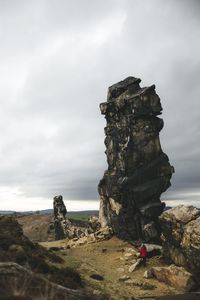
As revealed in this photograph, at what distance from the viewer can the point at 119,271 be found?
44.2 m

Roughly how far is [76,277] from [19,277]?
23.7m

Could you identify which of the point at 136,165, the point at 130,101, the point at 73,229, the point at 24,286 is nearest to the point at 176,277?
the point at 136,165

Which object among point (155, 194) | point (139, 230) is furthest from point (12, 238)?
point (155, 194)

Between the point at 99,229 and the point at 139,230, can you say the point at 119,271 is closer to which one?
the point at 139,230

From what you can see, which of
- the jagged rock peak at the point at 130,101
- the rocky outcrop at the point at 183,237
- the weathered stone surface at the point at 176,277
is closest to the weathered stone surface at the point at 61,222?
the jagged rock peak at the point at 130,101

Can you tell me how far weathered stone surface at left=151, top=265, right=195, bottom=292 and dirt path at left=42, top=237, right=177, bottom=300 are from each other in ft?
2.18

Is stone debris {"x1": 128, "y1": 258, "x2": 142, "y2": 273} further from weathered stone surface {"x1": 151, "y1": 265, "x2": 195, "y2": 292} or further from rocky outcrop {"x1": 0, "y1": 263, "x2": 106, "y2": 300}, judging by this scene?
rocky outcrop {"x1": 0, "y1": 263, "x2": 106, "y2": 300}

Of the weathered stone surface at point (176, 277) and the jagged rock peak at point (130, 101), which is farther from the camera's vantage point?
the jagged rock peak at point (130, 101)

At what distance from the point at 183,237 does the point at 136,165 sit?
815 inches

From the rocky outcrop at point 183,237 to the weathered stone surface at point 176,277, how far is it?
4.06 feet

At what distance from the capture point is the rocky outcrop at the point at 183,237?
39.0 meters

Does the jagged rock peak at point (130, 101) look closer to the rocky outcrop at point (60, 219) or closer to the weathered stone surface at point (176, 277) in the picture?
the rocky outcrop at point (60, 219)

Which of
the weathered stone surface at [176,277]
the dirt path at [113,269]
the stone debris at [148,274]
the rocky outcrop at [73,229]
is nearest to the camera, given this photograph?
the dirt path at [113,269]

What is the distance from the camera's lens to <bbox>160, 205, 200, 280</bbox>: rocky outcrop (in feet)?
128
